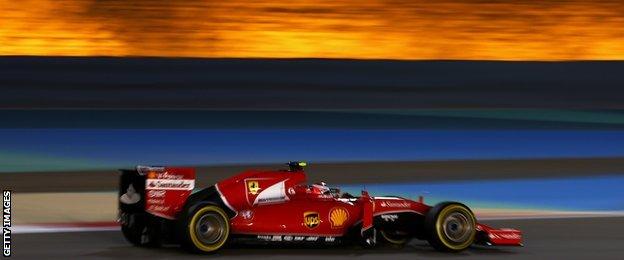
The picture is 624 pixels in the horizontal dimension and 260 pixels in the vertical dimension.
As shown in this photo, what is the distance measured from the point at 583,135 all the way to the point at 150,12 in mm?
5318

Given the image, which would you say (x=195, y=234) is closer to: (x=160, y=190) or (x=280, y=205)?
(x=160, y=190)

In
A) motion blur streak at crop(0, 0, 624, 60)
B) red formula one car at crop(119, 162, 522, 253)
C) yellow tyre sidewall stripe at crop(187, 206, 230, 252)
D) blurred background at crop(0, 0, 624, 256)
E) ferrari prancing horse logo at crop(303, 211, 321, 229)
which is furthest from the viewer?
motion blur streak at crop(0, 0, 624, 60)

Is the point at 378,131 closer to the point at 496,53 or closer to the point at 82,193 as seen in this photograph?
the point at 82,193

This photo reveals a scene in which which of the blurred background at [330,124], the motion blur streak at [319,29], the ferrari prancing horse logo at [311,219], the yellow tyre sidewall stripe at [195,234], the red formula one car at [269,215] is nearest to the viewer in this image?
the yellow tyre sidewall stripe at [195,234]

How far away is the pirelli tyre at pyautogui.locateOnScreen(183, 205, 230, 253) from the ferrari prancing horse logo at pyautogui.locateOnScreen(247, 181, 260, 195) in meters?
0.24

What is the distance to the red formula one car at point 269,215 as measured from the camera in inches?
211

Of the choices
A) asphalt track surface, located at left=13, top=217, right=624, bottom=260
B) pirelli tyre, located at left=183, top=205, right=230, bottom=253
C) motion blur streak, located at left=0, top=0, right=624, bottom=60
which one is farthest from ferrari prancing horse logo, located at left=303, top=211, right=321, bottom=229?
motion blur streak, located at left=0, top=0, right=624, bottom=60

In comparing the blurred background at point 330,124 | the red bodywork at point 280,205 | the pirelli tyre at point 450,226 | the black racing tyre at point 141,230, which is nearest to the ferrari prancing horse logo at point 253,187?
the red bodywork at point 280,205

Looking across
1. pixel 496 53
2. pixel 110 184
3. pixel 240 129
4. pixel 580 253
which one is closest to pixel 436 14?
pixel 496 53

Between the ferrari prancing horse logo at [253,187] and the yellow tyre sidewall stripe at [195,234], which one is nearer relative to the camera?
the yellow tyre sidewall stripe at [195,234]

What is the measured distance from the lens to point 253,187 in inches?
218

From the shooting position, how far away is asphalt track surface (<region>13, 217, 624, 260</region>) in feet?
17.9

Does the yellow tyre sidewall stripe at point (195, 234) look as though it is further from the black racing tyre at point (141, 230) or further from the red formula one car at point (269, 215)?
the black racing tyre at point (141, 230)

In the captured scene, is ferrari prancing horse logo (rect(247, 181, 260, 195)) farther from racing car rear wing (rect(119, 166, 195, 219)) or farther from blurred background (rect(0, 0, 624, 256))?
blurred background (rect(0, 0, 624, 256))
